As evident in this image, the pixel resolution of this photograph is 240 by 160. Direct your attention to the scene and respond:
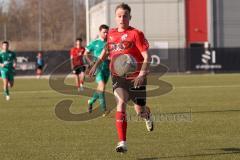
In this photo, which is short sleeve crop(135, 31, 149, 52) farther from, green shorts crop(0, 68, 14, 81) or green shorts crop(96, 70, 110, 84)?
green shorts crop(0, 68, 14, 81)

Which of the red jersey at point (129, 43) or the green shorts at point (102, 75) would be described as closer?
the red jersey at point (129, 43)

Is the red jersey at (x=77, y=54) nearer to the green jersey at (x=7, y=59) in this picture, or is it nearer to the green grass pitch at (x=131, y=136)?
the green jersey at (x=7, y=59)

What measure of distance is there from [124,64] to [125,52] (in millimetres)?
243

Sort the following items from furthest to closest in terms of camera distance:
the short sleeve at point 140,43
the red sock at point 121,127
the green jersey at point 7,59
→ the green jersey at point 7,59, the short sleeve at point 140,43, the red sock at point 121,127

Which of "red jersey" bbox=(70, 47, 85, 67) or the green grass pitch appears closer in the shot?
the green grass pitch

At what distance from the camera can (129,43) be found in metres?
9.70

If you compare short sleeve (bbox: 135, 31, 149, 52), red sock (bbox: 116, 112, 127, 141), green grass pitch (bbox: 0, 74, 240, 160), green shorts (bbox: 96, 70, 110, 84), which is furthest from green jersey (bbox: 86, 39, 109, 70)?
red sock (bbox: 116, 112, 127, 141)

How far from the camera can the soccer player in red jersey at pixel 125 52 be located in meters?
9.48

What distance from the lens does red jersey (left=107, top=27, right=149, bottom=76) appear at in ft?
31.6

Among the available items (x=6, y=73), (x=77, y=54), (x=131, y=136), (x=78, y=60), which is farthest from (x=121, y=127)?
(x=78, y=60)

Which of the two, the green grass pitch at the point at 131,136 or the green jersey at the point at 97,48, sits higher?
the green jersey at the point at 97,48

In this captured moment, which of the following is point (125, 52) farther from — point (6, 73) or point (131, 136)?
point (6, 73)

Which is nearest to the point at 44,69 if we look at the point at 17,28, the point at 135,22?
the point at 135,22

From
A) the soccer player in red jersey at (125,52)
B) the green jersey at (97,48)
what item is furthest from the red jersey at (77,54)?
the soccer player in red jersey at (125,52)
